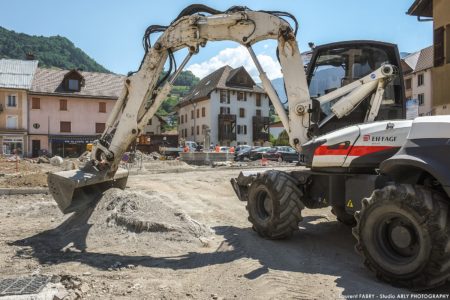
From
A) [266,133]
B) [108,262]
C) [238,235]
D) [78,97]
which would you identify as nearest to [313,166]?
[238,235]

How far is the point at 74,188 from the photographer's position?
289 inches

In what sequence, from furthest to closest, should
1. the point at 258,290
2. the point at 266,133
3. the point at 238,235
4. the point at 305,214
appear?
the point at 266,133 < the point at 305,214 < the point at 238,235 < the point at 258,290

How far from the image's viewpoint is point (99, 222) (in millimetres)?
7500

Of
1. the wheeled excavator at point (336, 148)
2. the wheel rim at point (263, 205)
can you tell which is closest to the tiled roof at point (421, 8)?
the wheeled excavator at point (336, 148)

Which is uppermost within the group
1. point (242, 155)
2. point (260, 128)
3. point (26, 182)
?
point (260, 128)

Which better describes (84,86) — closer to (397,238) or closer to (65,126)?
(65,126)

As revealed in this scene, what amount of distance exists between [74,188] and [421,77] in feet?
128

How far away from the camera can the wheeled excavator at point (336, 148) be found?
14.2ft

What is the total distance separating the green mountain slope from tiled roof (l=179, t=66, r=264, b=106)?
49828 mm

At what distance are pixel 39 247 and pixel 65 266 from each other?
4.48 feet

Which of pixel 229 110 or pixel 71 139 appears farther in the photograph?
pixel 229 110

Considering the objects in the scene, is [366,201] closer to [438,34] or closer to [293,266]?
[293,266]

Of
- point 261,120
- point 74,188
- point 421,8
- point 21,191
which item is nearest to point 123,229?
point 74,188

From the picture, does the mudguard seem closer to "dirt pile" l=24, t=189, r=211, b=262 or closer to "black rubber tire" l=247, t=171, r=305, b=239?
"black rubber tire" l=247, t=171, r=305, b=239
